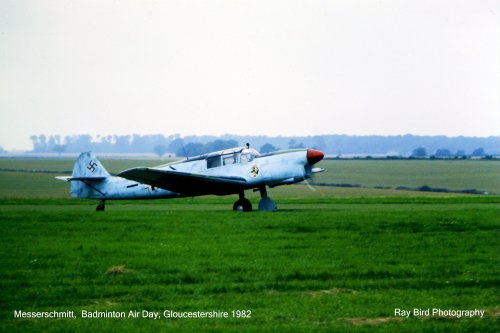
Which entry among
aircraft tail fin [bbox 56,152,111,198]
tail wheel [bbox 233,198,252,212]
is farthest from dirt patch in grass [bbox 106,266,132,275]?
aircraft tail fin [bbox 56,152,111,198]

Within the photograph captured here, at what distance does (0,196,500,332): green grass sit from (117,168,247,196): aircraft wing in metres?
4.07

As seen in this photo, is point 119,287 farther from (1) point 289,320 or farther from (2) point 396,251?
(2) point 396,251

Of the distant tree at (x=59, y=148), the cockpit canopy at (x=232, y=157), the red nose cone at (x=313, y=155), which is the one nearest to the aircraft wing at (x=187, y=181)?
the cockpit canopy at (x=232, y=157)

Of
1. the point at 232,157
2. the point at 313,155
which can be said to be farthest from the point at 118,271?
the point at 232,157

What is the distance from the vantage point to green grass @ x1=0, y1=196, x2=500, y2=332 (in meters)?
9.03

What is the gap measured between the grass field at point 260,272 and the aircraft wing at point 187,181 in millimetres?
4010

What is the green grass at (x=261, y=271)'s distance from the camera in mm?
9031

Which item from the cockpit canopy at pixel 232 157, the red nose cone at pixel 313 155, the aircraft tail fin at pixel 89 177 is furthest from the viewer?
the aircraft tail fin at pixel 89 177

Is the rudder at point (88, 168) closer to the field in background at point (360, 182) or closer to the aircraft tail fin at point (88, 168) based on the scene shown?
the aircraft tail fin at point (88, 168)

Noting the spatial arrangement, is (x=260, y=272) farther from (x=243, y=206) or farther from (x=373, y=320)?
(x=243, y=206)

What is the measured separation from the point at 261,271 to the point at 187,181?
42.1ft

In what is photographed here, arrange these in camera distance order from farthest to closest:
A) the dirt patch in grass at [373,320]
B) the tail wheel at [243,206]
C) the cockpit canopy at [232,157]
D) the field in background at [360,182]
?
1. the field in background at [360,182]
2. the cockpit canopy at [232,157]
3. the tail wheel at [243,206]
4. the dirt patch in grass at [373,320]

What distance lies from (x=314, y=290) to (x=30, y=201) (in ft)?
80.5

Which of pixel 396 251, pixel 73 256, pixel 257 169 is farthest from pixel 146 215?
pixel 396 251
